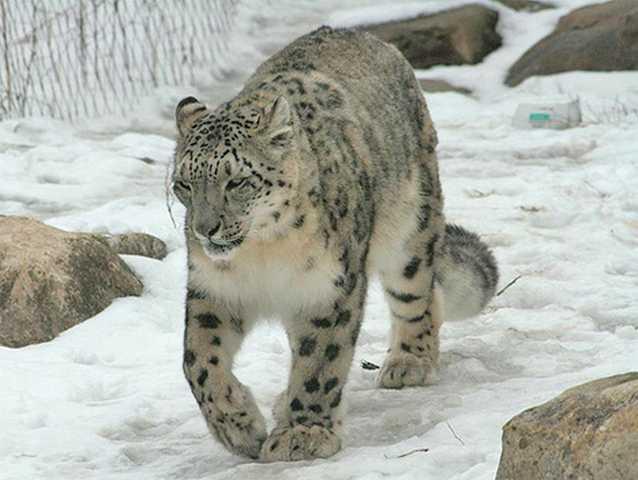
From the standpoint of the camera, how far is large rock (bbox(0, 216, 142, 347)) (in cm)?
685

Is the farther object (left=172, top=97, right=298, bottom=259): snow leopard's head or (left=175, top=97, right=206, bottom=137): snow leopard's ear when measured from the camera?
(left=175, top=97, right=206, bottom=137): snow leopard's ear

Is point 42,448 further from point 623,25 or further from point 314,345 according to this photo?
point 623,25

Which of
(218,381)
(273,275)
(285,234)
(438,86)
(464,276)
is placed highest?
(285,234)

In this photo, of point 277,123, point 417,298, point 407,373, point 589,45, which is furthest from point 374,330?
point 589,45

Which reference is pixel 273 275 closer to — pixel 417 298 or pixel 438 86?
pixel 417 298

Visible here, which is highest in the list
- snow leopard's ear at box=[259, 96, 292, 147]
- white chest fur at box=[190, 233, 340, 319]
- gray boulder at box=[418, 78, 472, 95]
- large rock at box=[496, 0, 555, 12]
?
snow leopard's ear at box=[259, 96, 292, 147]

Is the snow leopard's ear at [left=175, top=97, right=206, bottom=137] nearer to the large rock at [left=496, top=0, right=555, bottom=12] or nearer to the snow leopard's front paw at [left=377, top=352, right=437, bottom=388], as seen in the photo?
the snow leopard's front paw at [left=377, top=352, right=437, bottom=388]

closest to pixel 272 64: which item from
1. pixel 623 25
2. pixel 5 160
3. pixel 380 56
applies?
pixel 380 56

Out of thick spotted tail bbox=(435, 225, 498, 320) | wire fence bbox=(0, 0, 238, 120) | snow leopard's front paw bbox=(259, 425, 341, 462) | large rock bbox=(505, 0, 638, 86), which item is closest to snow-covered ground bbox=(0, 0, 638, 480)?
snow leopard's front paw bbox=(259, 425, 341, 462)

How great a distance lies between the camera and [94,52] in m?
13.8

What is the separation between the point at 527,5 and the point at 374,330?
35.1 ft

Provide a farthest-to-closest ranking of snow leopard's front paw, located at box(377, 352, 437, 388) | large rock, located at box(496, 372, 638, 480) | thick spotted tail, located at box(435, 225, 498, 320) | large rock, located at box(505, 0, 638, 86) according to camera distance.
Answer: large rock, located at box(505, 0, 638, 86), thick spotted tail, located at box(435, 225, 498, 320), snow leopard's front paw, located at box(377, 352, 437, 388), large rock, located at box(496, 372, 638, 480)

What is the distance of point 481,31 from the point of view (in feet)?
54.1

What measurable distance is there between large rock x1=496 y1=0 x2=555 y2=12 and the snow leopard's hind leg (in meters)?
11.0
